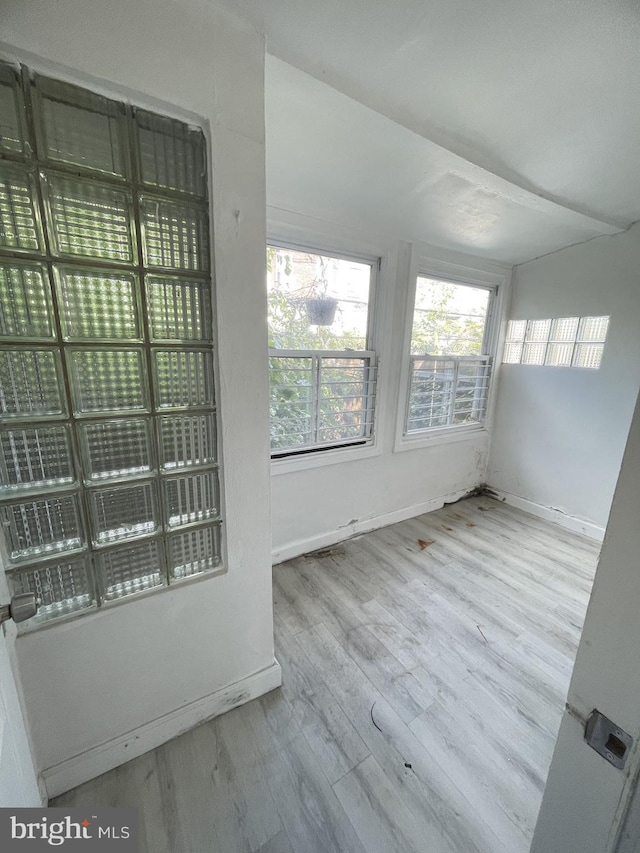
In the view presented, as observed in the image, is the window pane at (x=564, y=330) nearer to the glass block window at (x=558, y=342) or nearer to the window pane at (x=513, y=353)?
the glass block window at (x=558, y=342)

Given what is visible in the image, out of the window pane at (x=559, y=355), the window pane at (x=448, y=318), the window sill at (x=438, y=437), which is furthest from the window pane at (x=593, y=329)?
the window sill at (x=438, y=437)

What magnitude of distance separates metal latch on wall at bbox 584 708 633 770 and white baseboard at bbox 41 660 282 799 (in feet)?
3.74

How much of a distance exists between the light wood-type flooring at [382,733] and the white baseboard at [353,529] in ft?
0.49

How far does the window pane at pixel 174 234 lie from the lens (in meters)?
0.88

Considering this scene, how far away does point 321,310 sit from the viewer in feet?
6.42

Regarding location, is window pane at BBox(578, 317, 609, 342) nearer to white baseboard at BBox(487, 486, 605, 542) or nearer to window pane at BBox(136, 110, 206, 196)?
white baseboard at BBox(487, 486, 605, 542)

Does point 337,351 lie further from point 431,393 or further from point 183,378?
point 183,378

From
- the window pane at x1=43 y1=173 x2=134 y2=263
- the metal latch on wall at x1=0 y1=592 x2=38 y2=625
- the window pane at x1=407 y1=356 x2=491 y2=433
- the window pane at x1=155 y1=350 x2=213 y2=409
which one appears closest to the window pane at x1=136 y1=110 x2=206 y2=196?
the window pane at x1=43 y1=173 x2=134 y2=263

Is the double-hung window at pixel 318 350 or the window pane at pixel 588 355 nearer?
the double-hung window at pixel 318 350

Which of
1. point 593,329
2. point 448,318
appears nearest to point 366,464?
point 448,318

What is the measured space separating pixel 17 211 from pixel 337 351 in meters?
1.55

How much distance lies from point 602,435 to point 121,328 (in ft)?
9.81

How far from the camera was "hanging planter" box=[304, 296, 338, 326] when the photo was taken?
193 cm

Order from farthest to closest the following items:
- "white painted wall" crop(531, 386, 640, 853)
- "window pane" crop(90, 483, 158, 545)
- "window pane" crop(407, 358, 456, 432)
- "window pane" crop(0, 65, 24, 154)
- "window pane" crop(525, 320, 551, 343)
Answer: "window pane" crop(525, 320, 551, 343) → "window pane" crop(407, 358, 456, 432) → "window pane" crop(90, 483, 158, 545) → "window pane" crop(0, 65, 24, 154) → "white painted wall" crop(531, 386, 640, 853)
